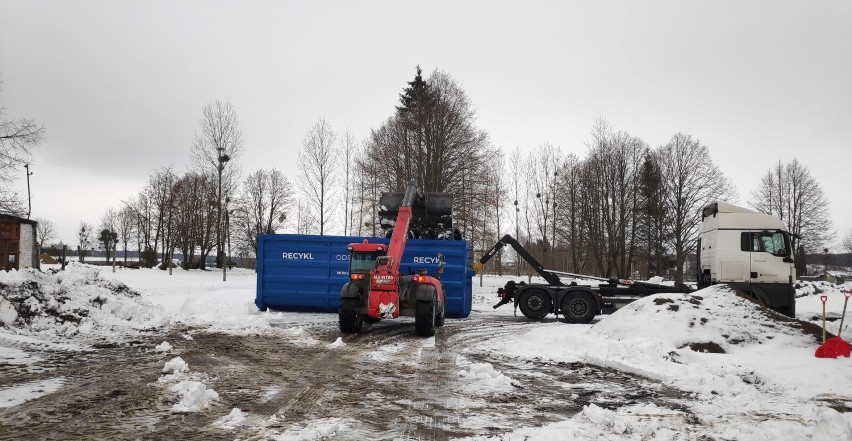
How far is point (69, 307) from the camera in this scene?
10891 mm

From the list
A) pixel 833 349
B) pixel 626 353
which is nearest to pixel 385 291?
pixel 626 353

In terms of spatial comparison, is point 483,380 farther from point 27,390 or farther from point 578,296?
point 578,296

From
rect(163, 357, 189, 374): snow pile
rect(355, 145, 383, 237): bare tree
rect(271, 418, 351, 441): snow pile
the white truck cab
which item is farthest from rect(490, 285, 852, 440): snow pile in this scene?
rect(355, 145, 383, 237): bare tree

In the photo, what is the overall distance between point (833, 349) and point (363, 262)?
9065mm

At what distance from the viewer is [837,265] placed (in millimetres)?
65125

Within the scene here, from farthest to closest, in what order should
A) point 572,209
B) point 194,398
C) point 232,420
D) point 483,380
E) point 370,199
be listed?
point 572,209
point 370,199
point 483,380
point 194,398
point 232,420

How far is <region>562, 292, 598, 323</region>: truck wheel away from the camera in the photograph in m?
15.1

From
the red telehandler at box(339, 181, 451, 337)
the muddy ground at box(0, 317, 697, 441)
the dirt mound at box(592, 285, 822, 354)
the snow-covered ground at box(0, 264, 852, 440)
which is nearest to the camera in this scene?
the muddy ground at box(0, 317, 697, 441)

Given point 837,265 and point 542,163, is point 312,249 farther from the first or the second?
point 837,265

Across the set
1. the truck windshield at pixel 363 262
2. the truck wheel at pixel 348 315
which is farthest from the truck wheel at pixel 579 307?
the truck wheel at pixel 348 315

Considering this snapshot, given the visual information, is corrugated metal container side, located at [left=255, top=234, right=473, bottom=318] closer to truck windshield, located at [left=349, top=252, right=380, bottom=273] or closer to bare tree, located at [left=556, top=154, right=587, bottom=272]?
truck windshield, located at [left=349, top=252, right=380, bottom=273]

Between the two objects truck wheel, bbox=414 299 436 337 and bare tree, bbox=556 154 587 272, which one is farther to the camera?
bare tree, bbox=556 154 587 272

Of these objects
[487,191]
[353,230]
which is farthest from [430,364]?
[353,230]

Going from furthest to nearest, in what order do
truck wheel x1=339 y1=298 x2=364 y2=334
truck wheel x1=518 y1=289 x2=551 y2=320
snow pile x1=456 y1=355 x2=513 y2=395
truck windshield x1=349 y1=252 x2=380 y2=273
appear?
truck wheel x1=518 y1=289 x2=551 y2=320 → truck windshield x1=349 y1=252 x2=380 y2=273 → truck wheel x1=339 y1=298 x2=364 y2=334 → snow pile x1=456 y1=355 x2=513 y2=395
